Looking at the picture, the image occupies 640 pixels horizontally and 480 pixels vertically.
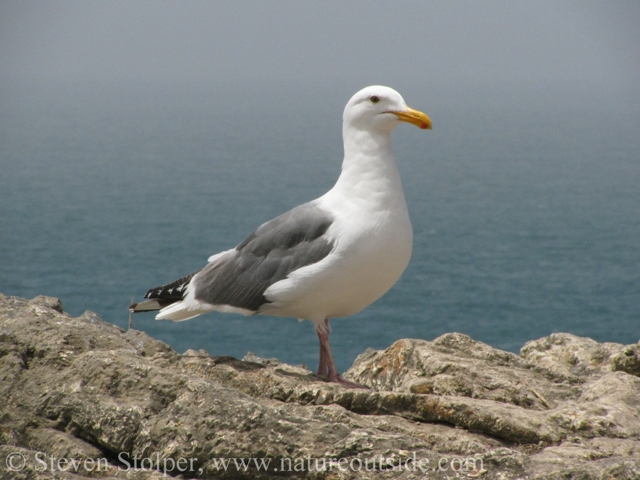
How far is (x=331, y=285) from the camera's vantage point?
8938mm

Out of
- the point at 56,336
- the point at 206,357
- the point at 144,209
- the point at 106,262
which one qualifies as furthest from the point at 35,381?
Answer: the point at 144,209

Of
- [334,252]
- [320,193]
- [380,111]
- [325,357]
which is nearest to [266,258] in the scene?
[334,252]

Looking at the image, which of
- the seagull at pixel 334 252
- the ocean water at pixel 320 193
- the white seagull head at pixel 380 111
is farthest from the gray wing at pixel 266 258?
the ocean water at pixel 320 193

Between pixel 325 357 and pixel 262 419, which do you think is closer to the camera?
pixel 262 419

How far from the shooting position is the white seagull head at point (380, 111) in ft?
31.4

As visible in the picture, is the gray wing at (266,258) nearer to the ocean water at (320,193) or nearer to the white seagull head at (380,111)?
the white seagull head at (380,111)

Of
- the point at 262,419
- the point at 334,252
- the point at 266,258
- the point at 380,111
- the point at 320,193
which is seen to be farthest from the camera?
the point at 320,193

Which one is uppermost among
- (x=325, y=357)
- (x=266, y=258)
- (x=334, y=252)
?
(x=334, y=252)

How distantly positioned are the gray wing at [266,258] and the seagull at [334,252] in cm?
1

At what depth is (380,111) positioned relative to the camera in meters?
9.70

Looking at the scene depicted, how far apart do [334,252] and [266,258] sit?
0.97 m

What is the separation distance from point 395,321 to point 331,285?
62965mm

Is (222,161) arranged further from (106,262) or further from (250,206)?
(106,262)

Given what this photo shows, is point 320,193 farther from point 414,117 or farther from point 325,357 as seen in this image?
point 325,357
